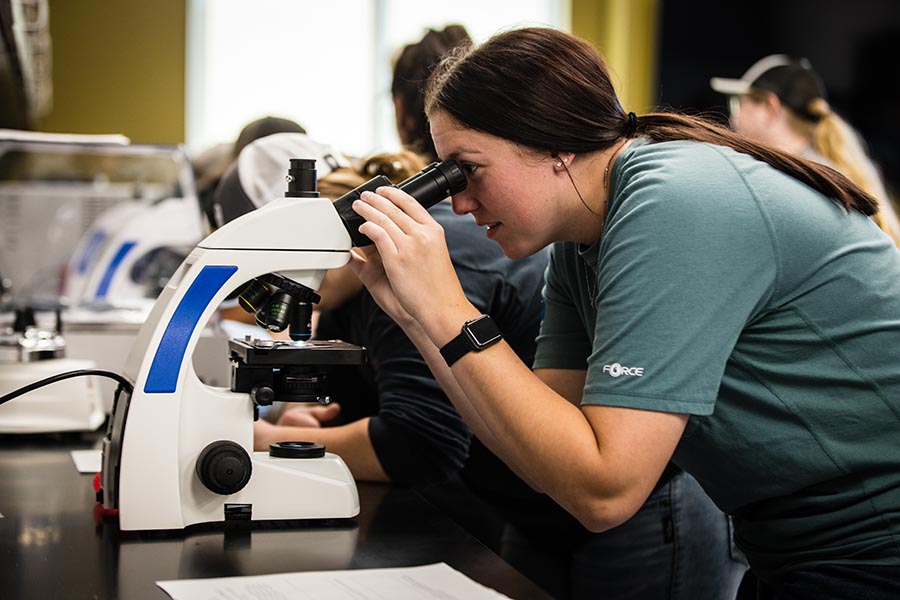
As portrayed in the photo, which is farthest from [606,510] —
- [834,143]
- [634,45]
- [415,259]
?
[634,45]

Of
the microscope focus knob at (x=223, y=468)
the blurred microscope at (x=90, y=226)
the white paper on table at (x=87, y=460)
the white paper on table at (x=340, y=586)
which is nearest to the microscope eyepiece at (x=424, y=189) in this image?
Answer: the microscope focus knob at (x=223, y=468)

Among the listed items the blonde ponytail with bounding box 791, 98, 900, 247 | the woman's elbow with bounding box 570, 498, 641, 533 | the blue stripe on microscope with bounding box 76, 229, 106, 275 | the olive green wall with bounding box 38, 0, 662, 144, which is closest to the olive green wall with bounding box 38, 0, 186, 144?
the olive green wall with bounding box 38, 0, 662, 144

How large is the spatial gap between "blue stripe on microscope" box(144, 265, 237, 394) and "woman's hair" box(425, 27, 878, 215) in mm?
322

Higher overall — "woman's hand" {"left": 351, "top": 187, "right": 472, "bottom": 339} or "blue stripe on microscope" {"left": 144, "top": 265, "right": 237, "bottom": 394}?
"woman's hand" {"left": 351, "top": 187, "right": 472, "bottom": 339}

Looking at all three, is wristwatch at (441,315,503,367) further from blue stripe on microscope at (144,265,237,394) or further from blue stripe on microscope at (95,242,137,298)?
blue stripe on microscope at (95,242,137,298)

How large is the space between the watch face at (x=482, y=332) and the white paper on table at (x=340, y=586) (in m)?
0.23

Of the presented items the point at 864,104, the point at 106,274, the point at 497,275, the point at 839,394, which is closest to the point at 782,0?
the point at 864,104

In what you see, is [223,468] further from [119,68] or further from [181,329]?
[119,68]

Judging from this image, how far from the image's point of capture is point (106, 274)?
8.64ft

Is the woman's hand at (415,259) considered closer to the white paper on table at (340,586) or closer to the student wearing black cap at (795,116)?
the white paper on table at (340,586)

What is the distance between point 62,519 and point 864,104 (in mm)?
5037

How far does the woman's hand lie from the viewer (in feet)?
3.59

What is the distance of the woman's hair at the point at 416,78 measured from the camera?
188 centimetres

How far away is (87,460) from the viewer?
1.55 m
